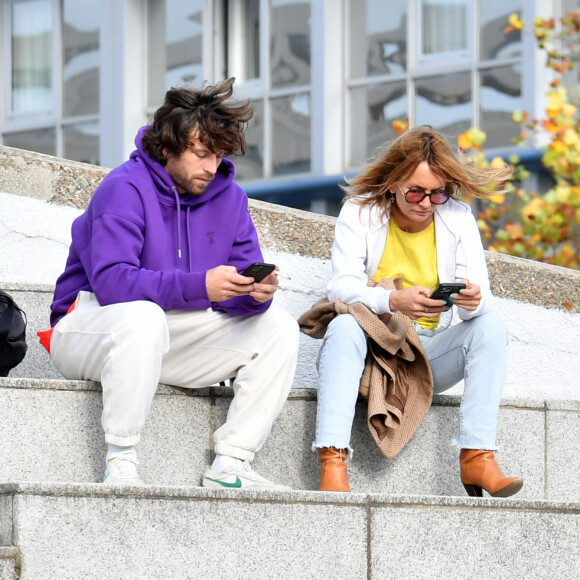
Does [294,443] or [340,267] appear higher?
[340,267]

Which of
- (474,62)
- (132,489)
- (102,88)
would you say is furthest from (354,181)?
(102,88)

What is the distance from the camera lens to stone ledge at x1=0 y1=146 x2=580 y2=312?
230 inches

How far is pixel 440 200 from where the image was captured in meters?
4.79

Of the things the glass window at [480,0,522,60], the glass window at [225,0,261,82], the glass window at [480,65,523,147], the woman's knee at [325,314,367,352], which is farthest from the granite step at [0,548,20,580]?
the glass window at [225,0,261,82]

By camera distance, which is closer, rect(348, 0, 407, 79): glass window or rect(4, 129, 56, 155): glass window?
rect(348, 0, 407, 79): glass window

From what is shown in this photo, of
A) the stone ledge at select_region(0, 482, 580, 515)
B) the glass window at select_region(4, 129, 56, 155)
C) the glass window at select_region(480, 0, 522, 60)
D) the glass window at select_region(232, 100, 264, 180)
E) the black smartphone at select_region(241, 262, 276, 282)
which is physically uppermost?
the glass window at select_region(480, 0, 522, 60)

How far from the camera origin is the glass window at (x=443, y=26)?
35.5 ft

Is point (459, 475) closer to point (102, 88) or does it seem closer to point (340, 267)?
point (340, 267)

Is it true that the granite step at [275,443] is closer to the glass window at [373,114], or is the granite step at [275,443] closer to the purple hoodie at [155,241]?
the purple hoodie at [155,241]

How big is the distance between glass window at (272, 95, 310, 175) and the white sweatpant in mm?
7147

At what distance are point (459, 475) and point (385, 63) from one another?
22.7ft

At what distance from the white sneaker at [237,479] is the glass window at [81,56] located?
8.91m

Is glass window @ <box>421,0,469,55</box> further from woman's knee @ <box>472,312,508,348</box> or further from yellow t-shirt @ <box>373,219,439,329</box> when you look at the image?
woman's knee @ <box>472,312,508,348</box>

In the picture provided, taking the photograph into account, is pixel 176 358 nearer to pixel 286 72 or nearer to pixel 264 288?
pixel 264 288
